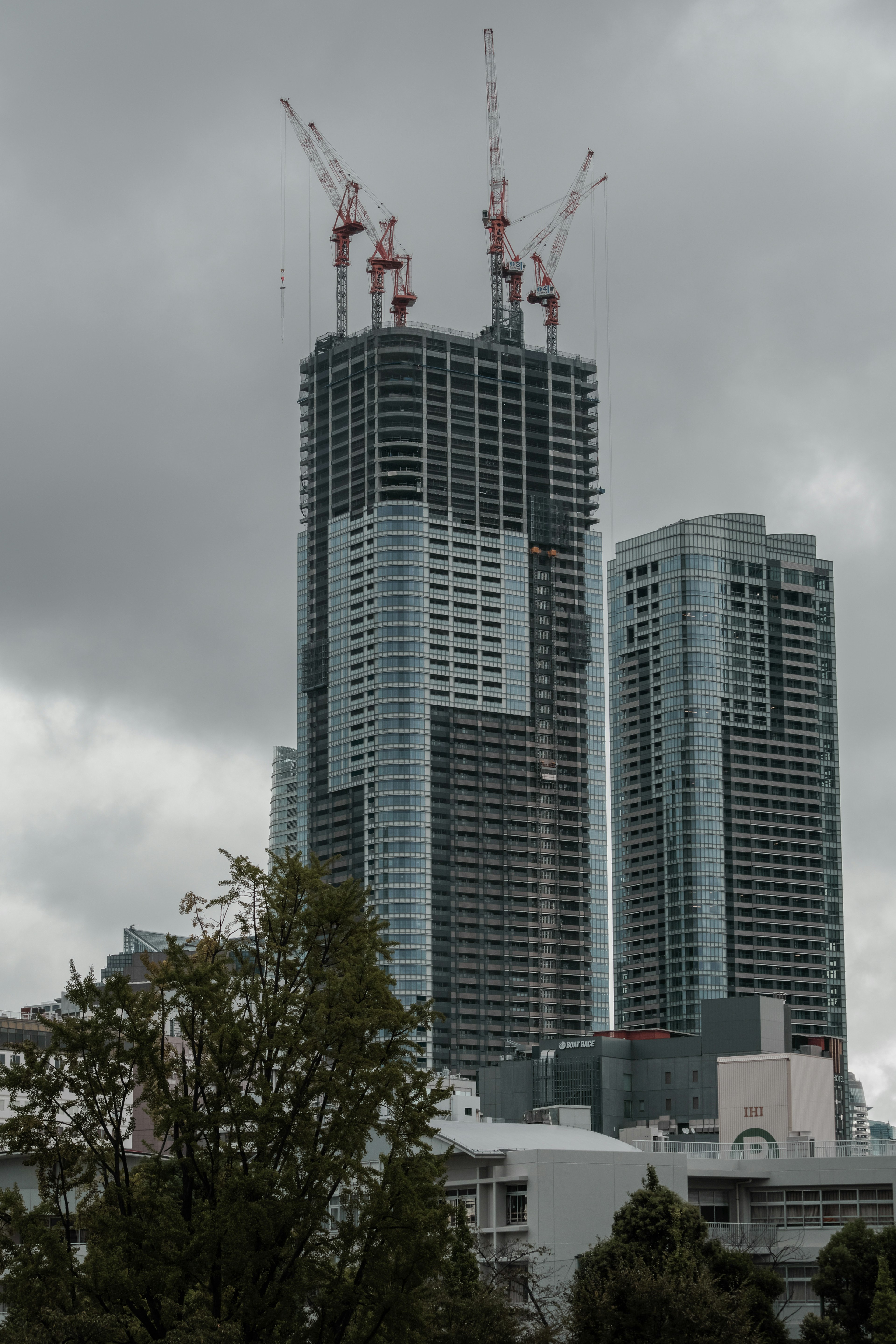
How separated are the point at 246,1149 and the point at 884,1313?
51.0 meters

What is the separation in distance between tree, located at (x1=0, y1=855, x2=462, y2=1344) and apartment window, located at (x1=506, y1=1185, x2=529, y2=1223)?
7632 centimetres

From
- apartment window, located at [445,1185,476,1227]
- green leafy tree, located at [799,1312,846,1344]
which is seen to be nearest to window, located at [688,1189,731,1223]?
apartment window, located at [445,1185,476,1227]

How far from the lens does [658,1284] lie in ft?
287

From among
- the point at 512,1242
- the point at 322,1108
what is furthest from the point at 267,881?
the point at 512,1242

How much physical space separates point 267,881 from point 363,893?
3.11 meters

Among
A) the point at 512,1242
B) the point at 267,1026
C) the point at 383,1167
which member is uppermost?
the point at 267,1026

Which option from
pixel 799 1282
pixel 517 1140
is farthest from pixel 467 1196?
pixel 799 1282

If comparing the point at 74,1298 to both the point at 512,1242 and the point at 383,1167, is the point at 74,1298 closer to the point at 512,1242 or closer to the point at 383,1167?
the point at 383,1167

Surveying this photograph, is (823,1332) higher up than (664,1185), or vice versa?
(664,1185)

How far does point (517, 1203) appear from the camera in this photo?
133625mm

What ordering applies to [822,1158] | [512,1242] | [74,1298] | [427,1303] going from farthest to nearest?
[822,1158], [512,1242], [427,1303], [74,1298]

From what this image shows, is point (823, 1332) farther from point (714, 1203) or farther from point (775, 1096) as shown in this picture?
point (775, 1096)

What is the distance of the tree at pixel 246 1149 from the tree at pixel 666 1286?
31.6 m

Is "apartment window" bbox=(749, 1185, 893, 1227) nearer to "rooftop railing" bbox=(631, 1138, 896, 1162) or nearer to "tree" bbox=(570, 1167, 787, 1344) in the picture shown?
"rooftop railing" bbox=(631, 1138, 896, 1162)
